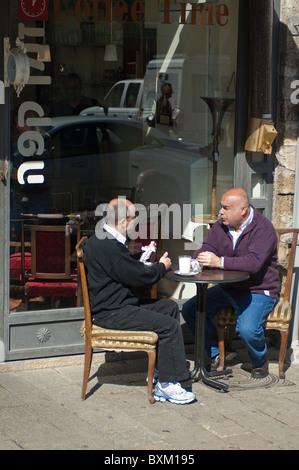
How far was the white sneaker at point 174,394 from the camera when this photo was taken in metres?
5.31

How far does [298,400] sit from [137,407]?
1.11m

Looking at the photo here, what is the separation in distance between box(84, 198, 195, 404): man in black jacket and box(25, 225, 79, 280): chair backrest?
2.99 ft

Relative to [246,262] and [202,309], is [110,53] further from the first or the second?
[202,309]

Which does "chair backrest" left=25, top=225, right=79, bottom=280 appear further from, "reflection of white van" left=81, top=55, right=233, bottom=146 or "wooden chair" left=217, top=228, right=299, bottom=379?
"wooden chair" left=217, top=228, right=299, bottom=379

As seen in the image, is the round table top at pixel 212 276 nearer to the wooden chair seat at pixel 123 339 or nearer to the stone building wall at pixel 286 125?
the wooden chair seat at pixel 123 339

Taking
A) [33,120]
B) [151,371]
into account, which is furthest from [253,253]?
[33,120]

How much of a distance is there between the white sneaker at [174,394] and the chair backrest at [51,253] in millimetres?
1295

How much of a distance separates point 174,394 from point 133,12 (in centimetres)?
291

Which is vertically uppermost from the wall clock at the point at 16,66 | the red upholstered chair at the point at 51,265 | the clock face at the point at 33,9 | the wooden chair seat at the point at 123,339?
the clock face at the point at 33,9

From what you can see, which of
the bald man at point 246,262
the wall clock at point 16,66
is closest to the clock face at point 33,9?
the wall clock at point 16,66

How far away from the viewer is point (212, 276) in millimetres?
5457

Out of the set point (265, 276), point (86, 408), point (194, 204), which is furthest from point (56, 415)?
point (194, 204)

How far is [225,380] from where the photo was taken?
586cm

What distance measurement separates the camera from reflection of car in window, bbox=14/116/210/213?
20.6ft
